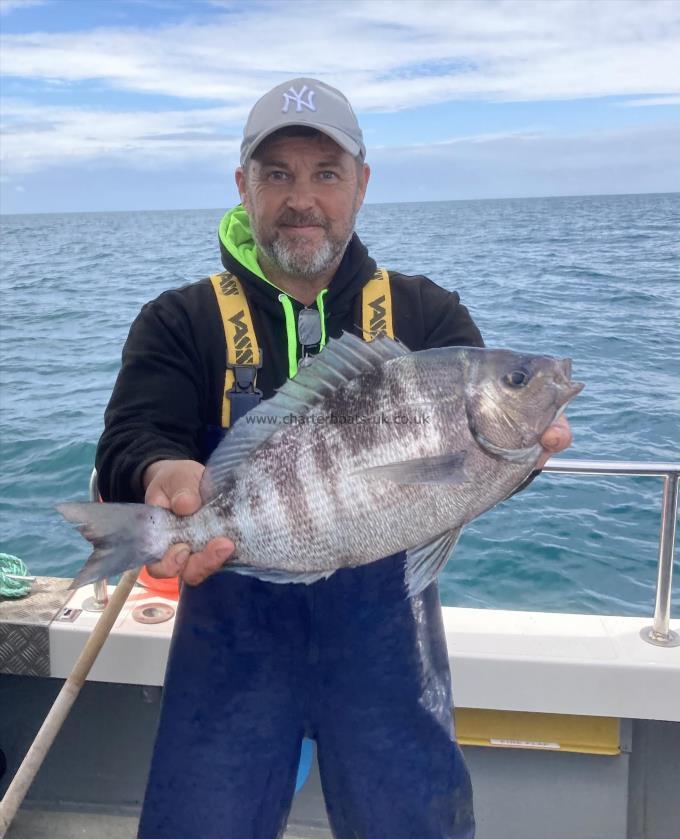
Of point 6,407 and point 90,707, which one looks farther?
point 6,407

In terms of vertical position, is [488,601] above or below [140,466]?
below

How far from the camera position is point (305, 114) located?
2.28 meters

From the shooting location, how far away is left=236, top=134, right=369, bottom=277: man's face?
92.8 inches

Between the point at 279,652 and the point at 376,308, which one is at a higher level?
the point at 376,308

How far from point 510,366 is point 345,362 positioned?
419 mm

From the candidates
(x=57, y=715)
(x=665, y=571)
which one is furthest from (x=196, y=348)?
(x=665, y=571)

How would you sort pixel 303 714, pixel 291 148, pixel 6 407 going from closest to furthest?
pixel 303 714, pixel 291 148, pixel 6 407

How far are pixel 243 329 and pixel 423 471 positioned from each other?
78cm

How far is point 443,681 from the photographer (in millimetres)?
2264

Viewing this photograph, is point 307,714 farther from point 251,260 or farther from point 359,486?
point 251,260

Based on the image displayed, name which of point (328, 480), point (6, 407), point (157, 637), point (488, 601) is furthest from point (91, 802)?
point (6, 407)

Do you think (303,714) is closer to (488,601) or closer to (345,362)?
(345,362)

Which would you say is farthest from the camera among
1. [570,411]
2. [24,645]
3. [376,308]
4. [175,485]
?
[570,411]

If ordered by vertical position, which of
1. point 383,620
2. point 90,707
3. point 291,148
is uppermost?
point 291,148
